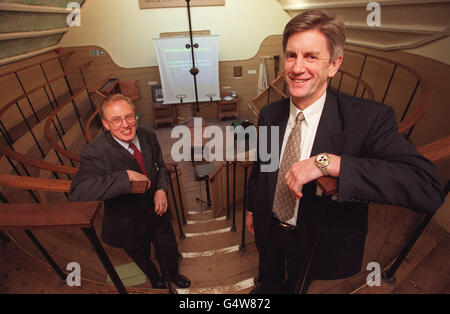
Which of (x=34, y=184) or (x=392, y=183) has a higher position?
(x=392, y=183)

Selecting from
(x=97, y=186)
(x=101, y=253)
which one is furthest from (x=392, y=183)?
(x=97, y=186)

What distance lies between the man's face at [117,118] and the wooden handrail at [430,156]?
1.29 meters

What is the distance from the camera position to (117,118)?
5.00 ft

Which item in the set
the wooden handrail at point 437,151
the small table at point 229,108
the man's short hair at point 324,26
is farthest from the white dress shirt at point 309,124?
the small table at point 229,108

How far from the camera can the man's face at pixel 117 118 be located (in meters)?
1.53

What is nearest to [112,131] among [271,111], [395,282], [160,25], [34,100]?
[271,111]

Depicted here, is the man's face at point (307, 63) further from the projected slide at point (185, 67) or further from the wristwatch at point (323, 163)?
the projected slide at point (185, 67)

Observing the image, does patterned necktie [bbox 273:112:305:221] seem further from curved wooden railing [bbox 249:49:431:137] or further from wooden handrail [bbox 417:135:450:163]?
curved wooden railing [bbox 249:49:431:137]

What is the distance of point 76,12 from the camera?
17.8ft

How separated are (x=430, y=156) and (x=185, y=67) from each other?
247 inches

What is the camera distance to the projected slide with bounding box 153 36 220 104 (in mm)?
5996

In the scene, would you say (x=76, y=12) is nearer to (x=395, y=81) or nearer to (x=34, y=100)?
(x=34, y=100)

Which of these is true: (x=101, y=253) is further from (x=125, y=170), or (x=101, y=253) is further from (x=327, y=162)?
(x=327, y=162)
